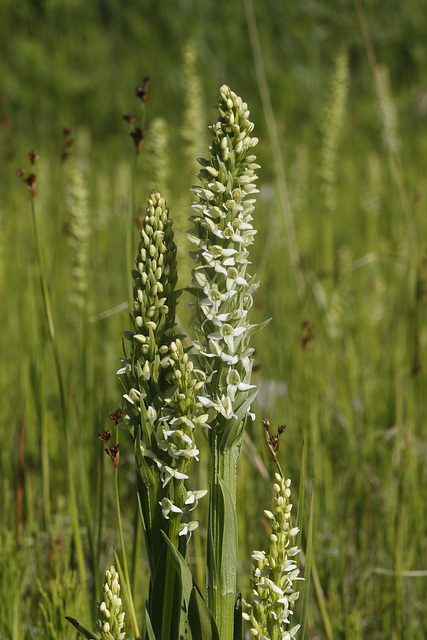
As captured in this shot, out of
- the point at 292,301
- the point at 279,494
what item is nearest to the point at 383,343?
the point at 292,301

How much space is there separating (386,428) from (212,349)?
2.02 m

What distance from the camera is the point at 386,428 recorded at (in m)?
2.72

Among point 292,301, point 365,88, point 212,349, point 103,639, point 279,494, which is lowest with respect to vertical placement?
point 103,639

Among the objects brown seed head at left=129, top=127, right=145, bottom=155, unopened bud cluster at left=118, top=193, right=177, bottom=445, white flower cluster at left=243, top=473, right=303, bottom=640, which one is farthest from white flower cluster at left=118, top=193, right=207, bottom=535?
brown seed head at left=129, top=127, right=145, bottom=155

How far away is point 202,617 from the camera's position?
882mm

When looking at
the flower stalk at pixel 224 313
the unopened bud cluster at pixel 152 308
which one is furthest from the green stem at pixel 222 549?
the unopened bud cluster at pixel 152 308

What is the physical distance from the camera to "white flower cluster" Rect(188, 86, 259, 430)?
0.89 metres

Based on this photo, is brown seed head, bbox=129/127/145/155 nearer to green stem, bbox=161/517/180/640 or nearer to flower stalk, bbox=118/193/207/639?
flower stalk, bbox=118/193/207/639

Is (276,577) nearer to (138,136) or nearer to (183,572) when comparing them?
(183,572)

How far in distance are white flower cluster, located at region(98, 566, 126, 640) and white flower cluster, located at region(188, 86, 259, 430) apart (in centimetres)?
26

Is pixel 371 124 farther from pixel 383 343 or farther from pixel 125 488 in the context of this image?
pixel 125 488

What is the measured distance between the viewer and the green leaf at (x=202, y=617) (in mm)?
881

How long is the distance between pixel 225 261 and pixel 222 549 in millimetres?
420

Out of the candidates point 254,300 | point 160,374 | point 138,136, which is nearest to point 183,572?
Result: point 160,374
